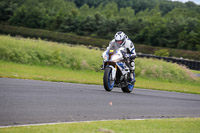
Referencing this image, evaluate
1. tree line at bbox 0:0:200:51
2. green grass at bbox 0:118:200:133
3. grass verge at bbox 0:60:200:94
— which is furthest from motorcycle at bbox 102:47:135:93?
tree line at bbox 0:0:200:51

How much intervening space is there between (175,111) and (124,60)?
2984 mm

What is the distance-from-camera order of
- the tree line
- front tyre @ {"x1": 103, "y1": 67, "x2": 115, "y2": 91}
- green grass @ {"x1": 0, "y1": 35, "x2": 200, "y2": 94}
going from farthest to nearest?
the tree line
green grass @ {"x1": 0, "y1": 35, "x2": 200, "y2": 94}
front tyre @ {"x1": 103, "y1": 67, "x2": 115, "y2": 91}

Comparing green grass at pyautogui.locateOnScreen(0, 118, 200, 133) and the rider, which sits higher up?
the rider

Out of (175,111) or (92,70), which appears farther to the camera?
(92,70)

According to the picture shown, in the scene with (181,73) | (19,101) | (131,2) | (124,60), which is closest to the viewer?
(19,101)

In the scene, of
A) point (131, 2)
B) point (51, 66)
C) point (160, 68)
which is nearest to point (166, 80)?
point (160, 68)

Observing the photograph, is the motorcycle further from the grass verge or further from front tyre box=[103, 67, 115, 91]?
the grass verge

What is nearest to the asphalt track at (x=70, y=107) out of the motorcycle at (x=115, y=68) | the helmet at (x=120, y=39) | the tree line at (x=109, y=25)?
the motorcycle at (x=115, y=68)

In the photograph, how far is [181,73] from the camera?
29188 millimetres

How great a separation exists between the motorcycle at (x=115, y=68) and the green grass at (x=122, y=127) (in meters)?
3.70

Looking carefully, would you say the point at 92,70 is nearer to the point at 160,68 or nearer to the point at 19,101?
the point at 160,68

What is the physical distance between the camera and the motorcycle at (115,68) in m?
12.2

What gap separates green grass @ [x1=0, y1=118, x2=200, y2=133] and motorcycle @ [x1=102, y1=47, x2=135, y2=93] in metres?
3.70

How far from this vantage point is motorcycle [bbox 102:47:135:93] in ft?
40.1
